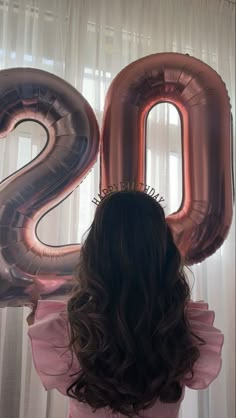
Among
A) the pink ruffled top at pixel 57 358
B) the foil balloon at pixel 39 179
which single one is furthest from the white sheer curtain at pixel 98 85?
the pink ruffled top at pixel 57 358

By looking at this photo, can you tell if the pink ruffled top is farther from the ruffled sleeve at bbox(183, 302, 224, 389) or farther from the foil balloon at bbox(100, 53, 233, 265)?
the foil balloon at bbox(100, 53, 233, 265)

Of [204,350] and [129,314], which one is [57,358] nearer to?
[129,314]

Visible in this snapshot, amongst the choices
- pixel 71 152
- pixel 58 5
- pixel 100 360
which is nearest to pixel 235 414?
pixel 100 360

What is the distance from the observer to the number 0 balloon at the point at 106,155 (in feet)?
3.30

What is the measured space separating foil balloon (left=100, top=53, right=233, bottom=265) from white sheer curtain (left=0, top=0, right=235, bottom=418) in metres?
→ 0.43

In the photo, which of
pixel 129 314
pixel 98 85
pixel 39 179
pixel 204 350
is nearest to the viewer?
pixel 129 314

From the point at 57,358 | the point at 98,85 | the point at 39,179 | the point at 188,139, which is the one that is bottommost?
the point at 57,358

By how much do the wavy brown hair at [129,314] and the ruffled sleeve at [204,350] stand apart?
0.06 metres

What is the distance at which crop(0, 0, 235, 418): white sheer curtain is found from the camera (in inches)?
53.2

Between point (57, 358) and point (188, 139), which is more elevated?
point (188, 139)

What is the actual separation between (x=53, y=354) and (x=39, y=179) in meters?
0.42

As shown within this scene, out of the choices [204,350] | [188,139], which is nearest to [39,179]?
[188,139]

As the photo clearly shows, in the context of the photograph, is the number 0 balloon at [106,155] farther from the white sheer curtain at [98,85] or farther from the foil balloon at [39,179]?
the white sheer curtain at [98,85]

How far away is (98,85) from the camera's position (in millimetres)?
1541
